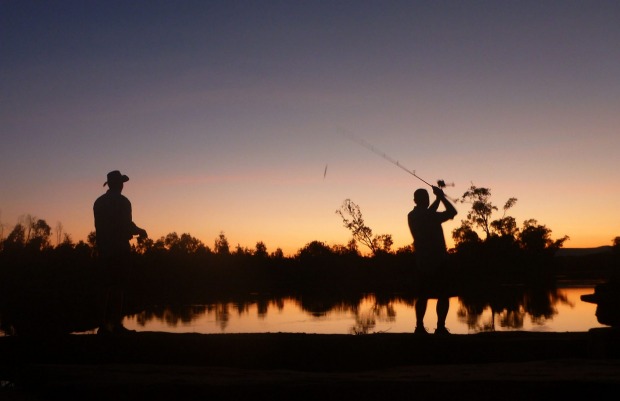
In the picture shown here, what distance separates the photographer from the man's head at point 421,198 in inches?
307

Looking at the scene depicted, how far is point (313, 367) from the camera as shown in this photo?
608cm

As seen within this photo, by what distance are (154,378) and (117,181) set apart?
4491mm

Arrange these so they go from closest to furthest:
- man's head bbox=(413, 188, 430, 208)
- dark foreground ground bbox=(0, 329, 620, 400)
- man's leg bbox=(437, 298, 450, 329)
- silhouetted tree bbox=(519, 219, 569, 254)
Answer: dark foreground ground bbox=(0, 329, 620, 400) → man's leg bbox=(437, 298, 450, 329) → man's head bbox=(413, 188, 430, 208) → silhouetted tree bbox=(519, 219, 569, 254)

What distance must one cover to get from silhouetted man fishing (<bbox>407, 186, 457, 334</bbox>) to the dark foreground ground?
1.30 metres

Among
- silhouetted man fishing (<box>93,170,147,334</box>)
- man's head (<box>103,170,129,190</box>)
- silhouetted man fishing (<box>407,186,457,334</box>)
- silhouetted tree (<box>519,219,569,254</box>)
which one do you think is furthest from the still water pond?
silhouetted tree (<box>519,219,569,254</box>)

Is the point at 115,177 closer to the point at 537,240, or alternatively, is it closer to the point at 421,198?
the point at 421,198

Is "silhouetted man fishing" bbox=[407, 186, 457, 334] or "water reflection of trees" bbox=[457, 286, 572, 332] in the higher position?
"silhouetted man fishing" bbox=[407, 186, 457, 334]

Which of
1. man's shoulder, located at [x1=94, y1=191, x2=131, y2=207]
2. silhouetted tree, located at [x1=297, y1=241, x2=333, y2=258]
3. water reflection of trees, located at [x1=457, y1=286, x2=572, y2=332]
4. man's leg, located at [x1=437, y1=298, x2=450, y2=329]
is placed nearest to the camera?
man's leg, located at [x1=437, y1=298, x2=450, y2=329]

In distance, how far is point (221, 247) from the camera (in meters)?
126

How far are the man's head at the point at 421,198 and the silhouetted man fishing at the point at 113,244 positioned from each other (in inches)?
140

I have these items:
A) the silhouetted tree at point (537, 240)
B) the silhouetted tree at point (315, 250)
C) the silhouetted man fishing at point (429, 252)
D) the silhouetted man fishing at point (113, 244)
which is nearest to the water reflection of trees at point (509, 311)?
the silhouetted man fishing at point (429, 252)

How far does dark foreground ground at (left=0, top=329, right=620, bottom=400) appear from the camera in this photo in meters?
3.17

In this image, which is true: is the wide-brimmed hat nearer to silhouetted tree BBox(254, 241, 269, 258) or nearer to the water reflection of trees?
the water reflection of trees

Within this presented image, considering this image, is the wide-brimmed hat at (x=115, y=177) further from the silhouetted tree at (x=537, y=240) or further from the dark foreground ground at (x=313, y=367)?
the silhouetted tree at (x=537, y=240)
